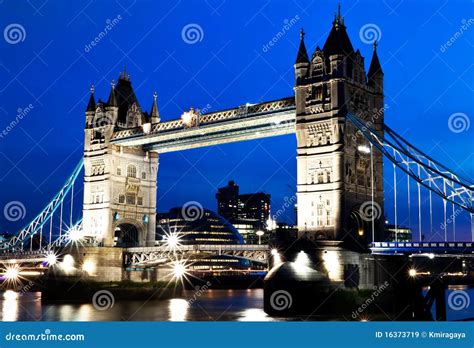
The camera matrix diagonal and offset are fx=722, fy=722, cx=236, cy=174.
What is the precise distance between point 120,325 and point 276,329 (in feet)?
13.2

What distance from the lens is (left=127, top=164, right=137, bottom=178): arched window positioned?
4988 cm

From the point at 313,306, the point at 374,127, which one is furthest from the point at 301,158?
the point at 313,306

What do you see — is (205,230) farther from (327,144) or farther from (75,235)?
(327,144)

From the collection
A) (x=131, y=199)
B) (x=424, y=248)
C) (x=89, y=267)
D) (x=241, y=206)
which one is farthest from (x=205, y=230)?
(x=424, y=248)

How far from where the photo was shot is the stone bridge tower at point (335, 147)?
118 ft

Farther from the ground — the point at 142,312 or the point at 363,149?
the point at 363,149

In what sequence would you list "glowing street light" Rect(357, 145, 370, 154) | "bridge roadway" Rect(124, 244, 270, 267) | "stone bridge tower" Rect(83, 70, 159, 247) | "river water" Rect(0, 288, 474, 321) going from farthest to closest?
"stone bridge tower" Rect(83, 70, 159, 247) → "bridge roadway" Rect(124, 244, 270, 267) → "glowing street light" Rect(357, 145, 370, 154) → "river water" Rect(0, 288, 474, 321)

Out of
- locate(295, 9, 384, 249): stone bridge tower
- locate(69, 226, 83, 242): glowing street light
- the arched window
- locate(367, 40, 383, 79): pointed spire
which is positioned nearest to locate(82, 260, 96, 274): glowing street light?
locate(69, 226, 83, 242): glowing street light

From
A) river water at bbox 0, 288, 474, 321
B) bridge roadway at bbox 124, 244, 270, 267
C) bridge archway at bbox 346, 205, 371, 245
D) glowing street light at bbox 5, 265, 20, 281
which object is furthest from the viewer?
glowing street light at bbox 5, 265, 20, 281

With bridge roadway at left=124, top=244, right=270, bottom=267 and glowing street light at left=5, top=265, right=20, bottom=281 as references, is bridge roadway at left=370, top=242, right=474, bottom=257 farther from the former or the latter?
glowing street light at left=5, top=265, right=20, bottom=281

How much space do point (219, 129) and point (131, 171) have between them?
1007 cm

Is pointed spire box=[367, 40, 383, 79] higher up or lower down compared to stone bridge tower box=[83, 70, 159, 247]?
higher up

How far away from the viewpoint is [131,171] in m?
50.1

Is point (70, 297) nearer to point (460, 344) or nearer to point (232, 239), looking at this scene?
point (460, 344)
